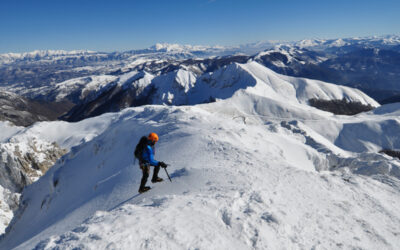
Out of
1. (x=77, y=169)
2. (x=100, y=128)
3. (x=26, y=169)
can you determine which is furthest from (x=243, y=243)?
(x=100, y=128)

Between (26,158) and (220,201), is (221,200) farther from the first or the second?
(26,158)

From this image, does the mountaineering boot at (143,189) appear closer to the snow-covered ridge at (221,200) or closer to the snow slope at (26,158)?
the snow-covered ridge at (221,200)

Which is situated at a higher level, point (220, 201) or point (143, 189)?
point (220, 201)

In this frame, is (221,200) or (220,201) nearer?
(220,201)

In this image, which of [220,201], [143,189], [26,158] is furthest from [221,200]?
[26,158]

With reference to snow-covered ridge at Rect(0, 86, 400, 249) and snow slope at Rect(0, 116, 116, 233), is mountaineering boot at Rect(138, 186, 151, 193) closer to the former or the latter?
snow-covered ridge at Rect(0, 86, 400, 249)

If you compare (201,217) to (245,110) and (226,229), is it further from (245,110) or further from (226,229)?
(245,110)

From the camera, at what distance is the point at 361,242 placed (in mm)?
9562

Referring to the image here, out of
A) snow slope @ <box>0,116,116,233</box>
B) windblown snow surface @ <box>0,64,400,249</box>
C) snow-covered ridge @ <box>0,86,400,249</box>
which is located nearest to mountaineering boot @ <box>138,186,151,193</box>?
windblown snow surface @ <box>0,64,400,249</box>

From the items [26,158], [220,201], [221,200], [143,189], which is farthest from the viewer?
[26,158]

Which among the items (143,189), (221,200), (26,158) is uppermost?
(221,200)

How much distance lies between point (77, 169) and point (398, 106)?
11453 centimetres

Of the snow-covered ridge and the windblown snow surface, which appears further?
the snow-covered ridge

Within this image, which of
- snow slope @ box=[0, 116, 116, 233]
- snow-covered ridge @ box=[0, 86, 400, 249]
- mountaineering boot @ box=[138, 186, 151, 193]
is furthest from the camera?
snow slope @ box=[0, 116, 116, 233]
